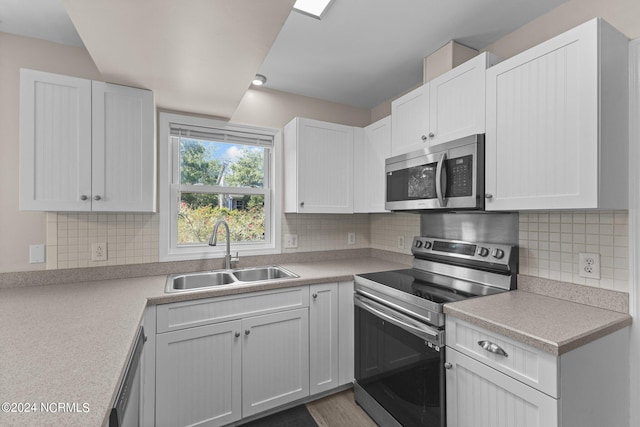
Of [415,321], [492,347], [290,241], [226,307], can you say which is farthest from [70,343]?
[290,241]

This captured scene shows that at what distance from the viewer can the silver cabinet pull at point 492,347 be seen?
3.94ft

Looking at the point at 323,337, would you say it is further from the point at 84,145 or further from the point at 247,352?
the point at 84,145

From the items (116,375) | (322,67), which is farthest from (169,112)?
(116,375)

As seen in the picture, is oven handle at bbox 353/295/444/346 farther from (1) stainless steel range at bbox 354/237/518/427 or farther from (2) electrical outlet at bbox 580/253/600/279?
(2) electrical outlet at bbox 580/253/600/279

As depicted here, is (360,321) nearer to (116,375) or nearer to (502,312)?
(502,312)

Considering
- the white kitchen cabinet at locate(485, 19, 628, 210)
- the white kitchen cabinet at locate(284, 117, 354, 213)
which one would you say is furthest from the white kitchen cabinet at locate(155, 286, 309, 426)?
the white kitchen cabinet at locate(485, 19, 628, 210)

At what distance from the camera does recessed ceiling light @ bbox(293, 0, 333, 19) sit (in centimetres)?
152

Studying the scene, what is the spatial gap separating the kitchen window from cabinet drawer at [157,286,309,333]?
→ 0.65 m

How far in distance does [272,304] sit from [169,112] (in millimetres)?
1614

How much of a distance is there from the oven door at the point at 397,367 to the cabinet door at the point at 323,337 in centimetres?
16

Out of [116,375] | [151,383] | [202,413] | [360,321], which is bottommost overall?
[202,413]

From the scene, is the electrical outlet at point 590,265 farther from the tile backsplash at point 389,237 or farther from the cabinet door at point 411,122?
the cabinet door at point 411,122

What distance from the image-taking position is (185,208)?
2.37m

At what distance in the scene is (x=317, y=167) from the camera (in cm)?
248
